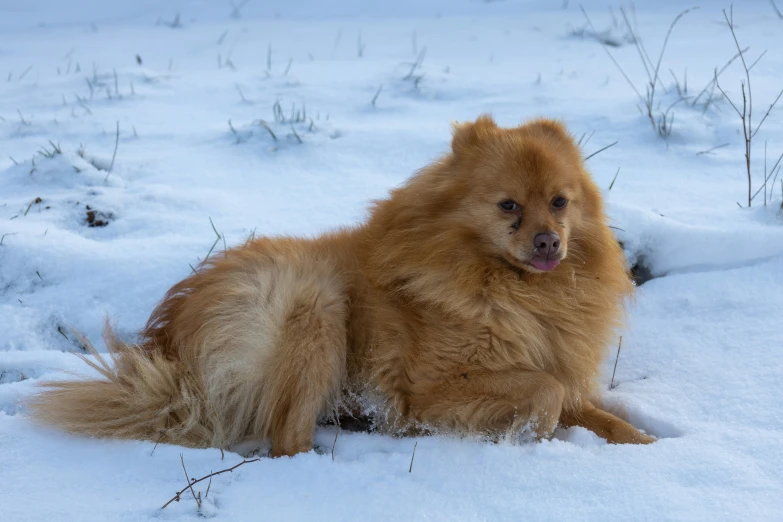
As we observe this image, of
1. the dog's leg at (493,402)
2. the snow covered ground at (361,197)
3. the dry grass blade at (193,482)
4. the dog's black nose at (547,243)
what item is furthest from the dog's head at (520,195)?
the dry grass blade at (193,482)

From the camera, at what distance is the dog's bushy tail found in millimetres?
2764

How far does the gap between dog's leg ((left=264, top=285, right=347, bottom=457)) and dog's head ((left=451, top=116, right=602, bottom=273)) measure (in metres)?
0.77

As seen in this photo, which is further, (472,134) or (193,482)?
(472,134)

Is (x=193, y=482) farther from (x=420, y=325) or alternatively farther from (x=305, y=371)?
(x=420, y=325)

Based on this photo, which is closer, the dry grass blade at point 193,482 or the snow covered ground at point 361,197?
the dry grass blade at point 193,482

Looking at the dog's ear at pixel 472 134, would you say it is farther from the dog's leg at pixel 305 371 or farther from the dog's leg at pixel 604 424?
the dog's leg at pixel 604 424

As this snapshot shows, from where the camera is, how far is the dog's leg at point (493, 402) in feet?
9.90

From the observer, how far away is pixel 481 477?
2521 mm

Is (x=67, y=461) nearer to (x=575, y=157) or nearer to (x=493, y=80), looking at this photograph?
(x=575, y=157)

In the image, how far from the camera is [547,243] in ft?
9.81

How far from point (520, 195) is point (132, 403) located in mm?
1863

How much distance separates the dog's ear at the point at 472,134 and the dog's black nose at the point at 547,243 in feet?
2.04

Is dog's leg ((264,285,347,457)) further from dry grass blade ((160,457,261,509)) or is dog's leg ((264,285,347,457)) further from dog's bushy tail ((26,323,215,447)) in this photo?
dry grass blade ((160,457,261,509))

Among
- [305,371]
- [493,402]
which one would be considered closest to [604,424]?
[493,402]
